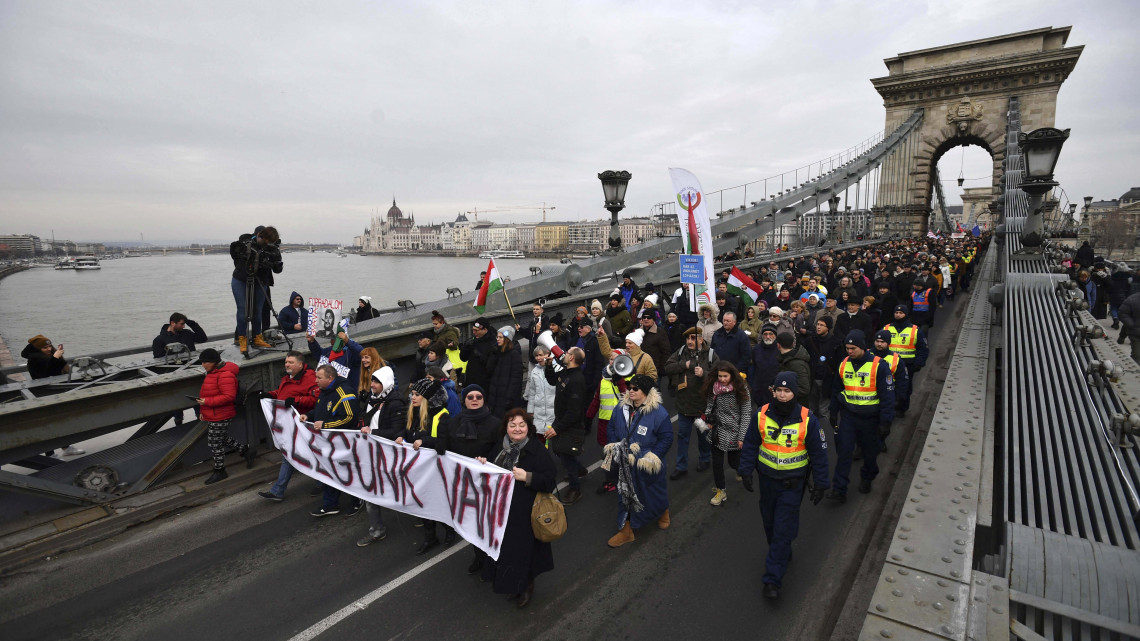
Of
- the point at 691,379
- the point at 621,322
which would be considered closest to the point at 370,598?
the point at 691,379

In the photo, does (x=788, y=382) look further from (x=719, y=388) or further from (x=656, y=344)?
(x=656, y=344)

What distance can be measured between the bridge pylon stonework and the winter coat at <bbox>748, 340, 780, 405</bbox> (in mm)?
40621

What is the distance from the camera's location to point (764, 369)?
638 centimetres

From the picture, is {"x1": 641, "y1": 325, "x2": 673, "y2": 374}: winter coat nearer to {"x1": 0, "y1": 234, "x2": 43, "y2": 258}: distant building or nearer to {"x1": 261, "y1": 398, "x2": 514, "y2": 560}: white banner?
{"x1": 261, "y1": 398, "x2": 514, "y2": 560}: white banner

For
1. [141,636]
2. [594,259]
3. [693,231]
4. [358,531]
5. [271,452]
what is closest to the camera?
[141,636]

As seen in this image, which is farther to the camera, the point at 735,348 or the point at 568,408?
the point at 735,348

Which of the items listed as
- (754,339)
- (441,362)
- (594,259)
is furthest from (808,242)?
(441,362)

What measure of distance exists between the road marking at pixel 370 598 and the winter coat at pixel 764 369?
3.13 m

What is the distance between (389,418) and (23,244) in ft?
344

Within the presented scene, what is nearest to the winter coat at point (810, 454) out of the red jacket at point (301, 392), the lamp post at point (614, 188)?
the red jacket at point (301, 392)

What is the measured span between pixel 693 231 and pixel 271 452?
7.21 meters

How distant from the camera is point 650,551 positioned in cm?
482

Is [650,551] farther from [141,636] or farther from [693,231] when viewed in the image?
[693,231]

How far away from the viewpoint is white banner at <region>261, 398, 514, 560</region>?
4.30 m
